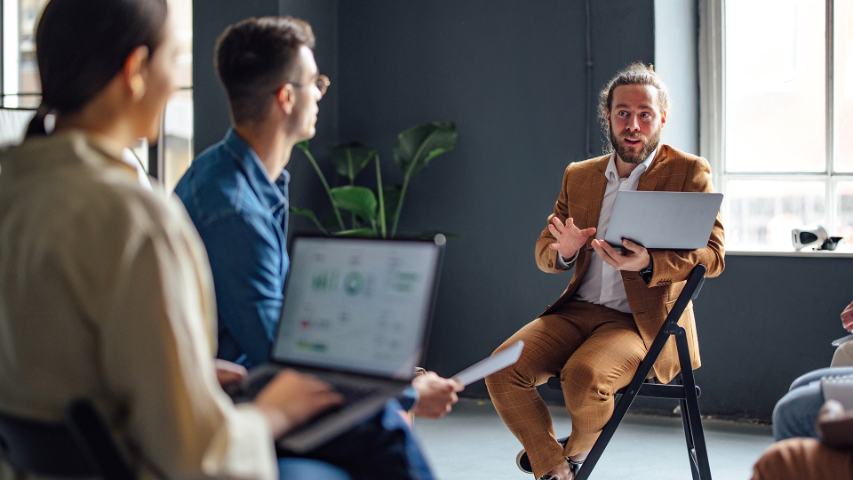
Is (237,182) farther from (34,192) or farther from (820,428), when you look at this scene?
(820,428)

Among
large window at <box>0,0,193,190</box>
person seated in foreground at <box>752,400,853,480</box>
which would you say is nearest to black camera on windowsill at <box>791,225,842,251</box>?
person seated in foreground at <box>752,400,853,480</box>

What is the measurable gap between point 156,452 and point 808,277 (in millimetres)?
3810

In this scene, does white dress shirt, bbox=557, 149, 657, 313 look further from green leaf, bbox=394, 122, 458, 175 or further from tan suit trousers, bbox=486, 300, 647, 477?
green leaf, bbox=394, 122, 458, 175

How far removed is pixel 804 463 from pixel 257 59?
1352 millimetres

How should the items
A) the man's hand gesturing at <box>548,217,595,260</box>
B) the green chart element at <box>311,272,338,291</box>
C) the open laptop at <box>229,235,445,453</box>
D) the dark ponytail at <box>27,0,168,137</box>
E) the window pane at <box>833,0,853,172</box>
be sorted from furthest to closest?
1. the window pane at <box>833,0,853,172</box>
2. the man's hand gesturing at <box>548,217,595,260</box>
3. the green chart element at <box>311,272,338,291</box>
4. the open laptop at <box>229,235,445,453</box>
5. the dark ponytail at <box>27,0,168,137</box>

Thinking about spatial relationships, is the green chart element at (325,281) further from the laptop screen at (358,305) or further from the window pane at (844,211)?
the window pane at (844,211)

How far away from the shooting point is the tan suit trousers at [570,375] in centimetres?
306

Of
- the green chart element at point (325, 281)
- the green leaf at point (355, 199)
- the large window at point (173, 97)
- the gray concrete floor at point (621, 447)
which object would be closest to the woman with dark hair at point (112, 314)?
the green chart element at point (325, 281)

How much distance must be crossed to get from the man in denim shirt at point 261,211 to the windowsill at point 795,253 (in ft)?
9.53

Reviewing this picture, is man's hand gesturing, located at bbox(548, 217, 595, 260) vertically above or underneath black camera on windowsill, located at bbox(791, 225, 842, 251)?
above

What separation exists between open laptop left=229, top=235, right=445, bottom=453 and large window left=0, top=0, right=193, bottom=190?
331 centimetres

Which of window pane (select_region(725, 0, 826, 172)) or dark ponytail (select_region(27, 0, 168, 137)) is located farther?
window pane (select_region(725, 0, 826, 172))

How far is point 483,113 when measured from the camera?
16.2 feet

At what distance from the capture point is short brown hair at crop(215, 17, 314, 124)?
1989 mm
